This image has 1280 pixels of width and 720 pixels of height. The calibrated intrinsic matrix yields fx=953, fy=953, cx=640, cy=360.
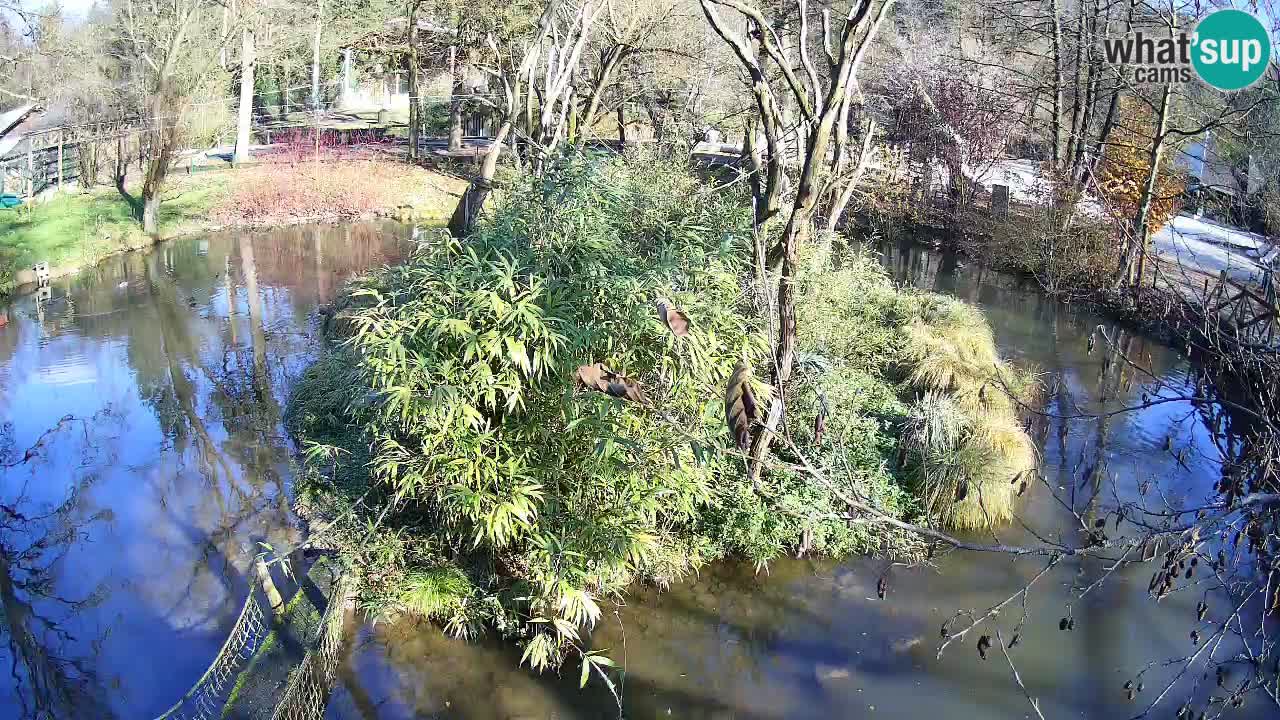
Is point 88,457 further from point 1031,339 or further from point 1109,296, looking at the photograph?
point 1109,296

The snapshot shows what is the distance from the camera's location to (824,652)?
6.24 metres

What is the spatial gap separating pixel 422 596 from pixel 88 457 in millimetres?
4719

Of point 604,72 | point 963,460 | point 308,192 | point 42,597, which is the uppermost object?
point 604,72

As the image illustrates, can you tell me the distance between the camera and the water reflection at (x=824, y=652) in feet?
18.7

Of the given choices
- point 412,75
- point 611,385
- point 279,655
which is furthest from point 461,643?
point 412,75

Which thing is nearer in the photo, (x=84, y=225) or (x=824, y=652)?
(x=824, y=652)

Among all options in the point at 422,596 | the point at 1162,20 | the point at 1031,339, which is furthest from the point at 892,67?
the point at 422,596

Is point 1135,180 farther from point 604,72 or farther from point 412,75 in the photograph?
point 412,75

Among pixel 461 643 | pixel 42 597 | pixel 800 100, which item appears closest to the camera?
pixel 461 643

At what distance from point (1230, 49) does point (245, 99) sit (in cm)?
2188

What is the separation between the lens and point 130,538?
748 cm

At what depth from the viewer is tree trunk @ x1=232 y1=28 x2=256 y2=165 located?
22.2 metres

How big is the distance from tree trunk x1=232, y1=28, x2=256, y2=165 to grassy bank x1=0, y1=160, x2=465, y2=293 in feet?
4.00

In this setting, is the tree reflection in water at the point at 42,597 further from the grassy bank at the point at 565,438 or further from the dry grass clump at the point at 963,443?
the dry grass clump at the point at 963,443
